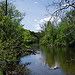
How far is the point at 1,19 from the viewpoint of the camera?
17828 millimetres

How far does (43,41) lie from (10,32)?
10079cm

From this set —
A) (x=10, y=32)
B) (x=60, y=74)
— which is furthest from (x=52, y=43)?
(x=10, y=32)

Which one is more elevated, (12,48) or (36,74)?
(12,48)

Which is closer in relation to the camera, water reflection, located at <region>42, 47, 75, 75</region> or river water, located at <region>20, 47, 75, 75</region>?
river water, located at <region>20, 47, 75, 75</region>

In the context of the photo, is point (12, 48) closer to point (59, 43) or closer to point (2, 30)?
point (2, 30)

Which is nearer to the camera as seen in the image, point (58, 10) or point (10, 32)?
point (58, 10)

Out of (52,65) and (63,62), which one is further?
(63,62)

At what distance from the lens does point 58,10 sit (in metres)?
8.89

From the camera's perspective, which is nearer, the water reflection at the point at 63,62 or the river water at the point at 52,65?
the river water at the point at 52,65

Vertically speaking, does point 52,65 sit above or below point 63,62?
below

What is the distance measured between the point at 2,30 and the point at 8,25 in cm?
142

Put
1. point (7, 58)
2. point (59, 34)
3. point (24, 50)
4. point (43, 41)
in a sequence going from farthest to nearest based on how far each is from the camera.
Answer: point (43, 41)
point (59, 34)
point (24, 50)
point (7, 58)

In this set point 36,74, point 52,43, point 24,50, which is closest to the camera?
point 24,50

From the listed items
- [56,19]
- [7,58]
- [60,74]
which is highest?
[56,19]
